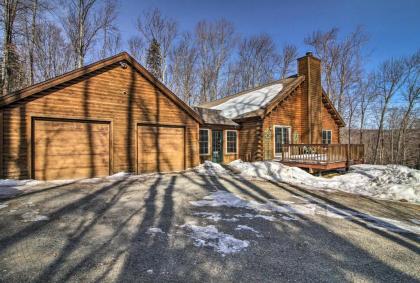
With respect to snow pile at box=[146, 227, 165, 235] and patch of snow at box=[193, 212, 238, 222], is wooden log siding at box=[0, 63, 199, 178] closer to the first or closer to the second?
patch of snow at box=[193, 212, 238, 222]

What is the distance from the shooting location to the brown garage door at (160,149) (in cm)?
1034

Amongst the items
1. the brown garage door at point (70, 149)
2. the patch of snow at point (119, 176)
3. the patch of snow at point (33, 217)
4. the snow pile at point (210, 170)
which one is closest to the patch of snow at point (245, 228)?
the patch of snow at point (33, 217)

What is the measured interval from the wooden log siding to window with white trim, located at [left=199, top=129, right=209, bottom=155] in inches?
66.1

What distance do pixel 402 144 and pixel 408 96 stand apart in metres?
5.69

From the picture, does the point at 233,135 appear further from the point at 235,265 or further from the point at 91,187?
the point at 235,265

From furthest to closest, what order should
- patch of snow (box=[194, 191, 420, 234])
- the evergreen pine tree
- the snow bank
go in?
the evergreen pine tree → the snow bank → patch of snow (box=[194, 191, 420, 234])

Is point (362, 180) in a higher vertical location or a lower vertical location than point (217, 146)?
lower

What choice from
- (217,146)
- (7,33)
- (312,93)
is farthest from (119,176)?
(7,33)

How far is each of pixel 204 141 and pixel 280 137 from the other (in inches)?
206

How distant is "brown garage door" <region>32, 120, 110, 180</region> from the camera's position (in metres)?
8.08

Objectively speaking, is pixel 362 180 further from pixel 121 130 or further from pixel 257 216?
pixel 121 130

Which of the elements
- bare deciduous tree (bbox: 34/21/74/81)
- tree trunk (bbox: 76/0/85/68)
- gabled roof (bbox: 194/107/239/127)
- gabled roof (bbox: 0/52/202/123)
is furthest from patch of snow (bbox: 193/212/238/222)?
bare deciduous tree (bbox: 34/21/74/81)

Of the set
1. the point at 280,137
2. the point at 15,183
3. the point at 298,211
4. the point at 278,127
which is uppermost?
the point at 278,127

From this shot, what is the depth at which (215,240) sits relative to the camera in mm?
3852
